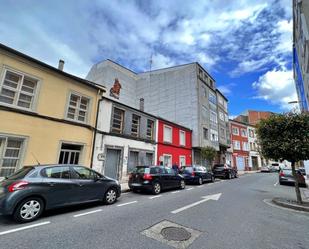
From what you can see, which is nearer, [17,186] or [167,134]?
[17,186]

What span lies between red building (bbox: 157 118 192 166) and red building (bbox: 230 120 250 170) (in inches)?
728

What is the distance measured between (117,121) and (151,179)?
649 centimetres

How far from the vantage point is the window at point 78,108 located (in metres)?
11.7

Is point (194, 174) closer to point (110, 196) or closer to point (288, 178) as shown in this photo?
point (288, 178)

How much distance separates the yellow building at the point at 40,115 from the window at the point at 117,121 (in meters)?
2.19

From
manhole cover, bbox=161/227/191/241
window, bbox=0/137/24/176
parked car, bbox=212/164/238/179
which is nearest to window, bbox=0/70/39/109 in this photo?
window, bbox=0/137/24/176

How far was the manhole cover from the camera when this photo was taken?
434 centimetres

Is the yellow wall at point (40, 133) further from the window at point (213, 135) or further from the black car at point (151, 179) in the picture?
the window at point (213, 135)

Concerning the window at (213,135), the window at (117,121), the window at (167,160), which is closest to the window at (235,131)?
the window at (213,135)

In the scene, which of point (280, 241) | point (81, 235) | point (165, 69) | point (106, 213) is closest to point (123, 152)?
point (106, 213)

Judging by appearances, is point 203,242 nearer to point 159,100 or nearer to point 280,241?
point 280,241

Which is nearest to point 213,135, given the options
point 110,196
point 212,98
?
point 212,98

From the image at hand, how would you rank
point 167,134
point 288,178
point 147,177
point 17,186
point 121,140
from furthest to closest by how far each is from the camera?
point 167,134
point 288,178
point 121,140
point 147,177
point 17,186

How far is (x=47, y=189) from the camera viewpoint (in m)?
5.64
